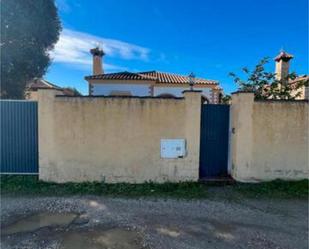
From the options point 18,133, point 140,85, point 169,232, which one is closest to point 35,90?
point 18,133

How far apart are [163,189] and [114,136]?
6.38 ft

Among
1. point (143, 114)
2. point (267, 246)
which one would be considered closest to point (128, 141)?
point (143, 114)

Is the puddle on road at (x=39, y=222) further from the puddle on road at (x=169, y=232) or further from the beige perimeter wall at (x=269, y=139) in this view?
the beige perimeter wall at (x=269, y=139)

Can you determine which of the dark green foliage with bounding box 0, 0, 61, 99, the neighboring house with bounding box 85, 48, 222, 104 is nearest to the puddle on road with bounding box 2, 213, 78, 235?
the dark green foliage with bounding box 0, 0, 61, 99

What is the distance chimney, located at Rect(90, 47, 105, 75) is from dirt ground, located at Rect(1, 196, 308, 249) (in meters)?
14.4

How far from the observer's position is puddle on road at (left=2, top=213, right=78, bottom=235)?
13.3ft

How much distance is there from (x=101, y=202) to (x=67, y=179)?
174 centimetres

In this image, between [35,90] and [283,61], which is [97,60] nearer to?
[35,90]

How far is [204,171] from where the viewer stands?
6.94 meters

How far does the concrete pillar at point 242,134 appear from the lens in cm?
650

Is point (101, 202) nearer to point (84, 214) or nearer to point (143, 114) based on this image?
point (84, 214)

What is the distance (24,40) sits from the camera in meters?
11.7

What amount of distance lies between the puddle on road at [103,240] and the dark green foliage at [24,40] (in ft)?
35.3

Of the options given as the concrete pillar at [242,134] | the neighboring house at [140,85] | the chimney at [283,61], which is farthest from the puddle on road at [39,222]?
the chimney at [283,61]
